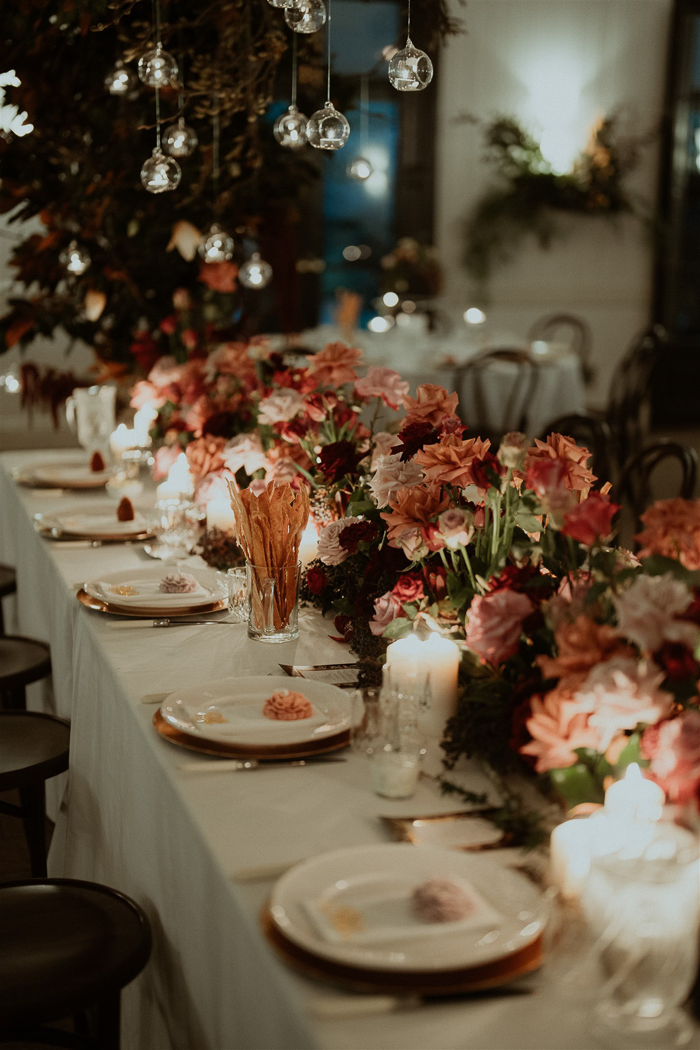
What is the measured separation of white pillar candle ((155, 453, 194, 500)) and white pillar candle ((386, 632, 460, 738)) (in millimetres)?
1041

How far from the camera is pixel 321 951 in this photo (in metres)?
0.92

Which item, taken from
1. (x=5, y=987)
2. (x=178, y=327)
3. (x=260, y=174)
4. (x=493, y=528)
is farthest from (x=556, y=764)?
(x=260, y=174)

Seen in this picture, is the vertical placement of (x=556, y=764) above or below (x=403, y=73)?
below

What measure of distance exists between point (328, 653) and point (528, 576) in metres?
0.52

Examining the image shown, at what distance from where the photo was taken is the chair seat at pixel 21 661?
2461 mm

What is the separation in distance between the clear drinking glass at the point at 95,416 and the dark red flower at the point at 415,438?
1.72m

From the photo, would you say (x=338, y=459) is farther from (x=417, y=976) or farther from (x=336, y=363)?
(x=417, y=976)

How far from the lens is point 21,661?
2539 millimetres

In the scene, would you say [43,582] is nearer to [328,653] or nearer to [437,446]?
[328,653]

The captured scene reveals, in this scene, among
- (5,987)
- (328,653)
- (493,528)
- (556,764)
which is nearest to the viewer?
(556,764)

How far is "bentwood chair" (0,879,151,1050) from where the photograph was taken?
1296 millimetres

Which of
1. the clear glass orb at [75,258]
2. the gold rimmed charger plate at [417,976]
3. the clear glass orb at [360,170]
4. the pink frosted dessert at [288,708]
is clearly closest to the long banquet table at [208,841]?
the gold rimmed charger plate at [417,976]

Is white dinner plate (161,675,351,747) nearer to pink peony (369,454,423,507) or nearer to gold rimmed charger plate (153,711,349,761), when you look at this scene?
gold rimmed charger plate (153,711,349,761)

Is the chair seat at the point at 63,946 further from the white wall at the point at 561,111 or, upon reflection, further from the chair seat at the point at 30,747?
the white wall at the point at 561,111
